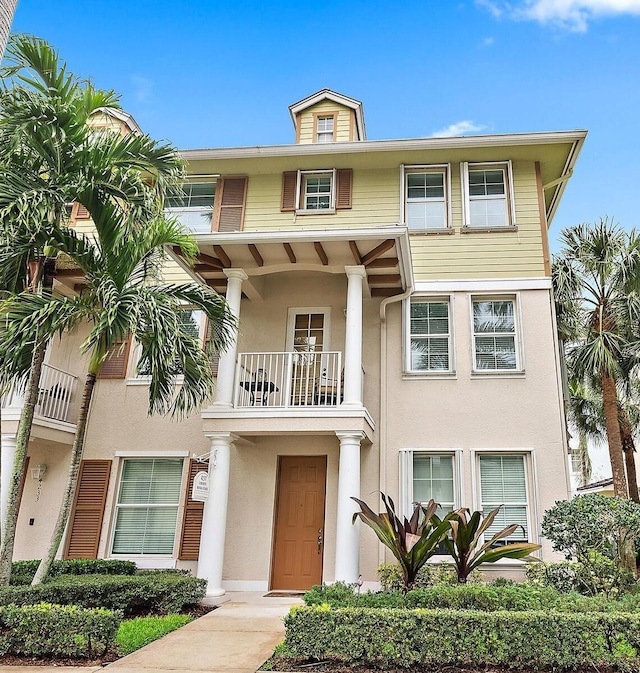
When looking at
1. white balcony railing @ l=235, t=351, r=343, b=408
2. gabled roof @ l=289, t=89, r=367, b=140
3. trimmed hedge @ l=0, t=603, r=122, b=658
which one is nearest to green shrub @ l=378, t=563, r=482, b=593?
white balcony railing @ l=235, t=351, r=343, b=408

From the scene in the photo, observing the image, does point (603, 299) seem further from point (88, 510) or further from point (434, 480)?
point (88, 510)

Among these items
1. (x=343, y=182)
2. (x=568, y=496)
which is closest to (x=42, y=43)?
(x=343, y=182)

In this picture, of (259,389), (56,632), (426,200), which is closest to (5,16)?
(56,632)

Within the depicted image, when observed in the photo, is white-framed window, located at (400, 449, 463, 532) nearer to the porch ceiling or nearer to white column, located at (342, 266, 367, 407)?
white column, located at (342, 266, 367, 407)

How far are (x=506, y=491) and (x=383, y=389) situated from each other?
2765mm

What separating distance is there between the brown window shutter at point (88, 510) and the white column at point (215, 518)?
2.69 m

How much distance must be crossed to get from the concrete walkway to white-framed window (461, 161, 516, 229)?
317 inches

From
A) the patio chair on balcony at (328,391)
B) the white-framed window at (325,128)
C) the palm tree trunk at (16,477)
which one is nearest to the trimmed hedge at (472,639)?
the palm tree trunk at (16,477)

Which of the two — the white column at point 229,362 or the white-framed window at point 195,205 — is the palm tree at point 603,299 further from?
the white-framed window at point 195,205

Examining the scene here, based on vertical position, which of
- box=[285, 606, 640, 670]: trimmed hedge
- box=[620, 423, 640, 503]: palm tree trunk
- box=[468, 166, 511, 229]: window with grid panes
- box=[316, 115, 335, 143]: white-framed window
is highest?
box=[316, 115, 335, 143]: white-framed window

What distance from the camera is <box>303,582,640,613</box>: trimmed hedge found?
621 cm

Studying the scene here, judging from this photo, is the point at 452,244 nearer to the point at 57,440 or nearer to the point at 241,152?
the point at 241,152

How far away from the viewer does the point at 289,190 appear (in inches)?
496

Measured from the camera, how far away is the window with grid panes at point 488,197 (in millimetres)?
11859
